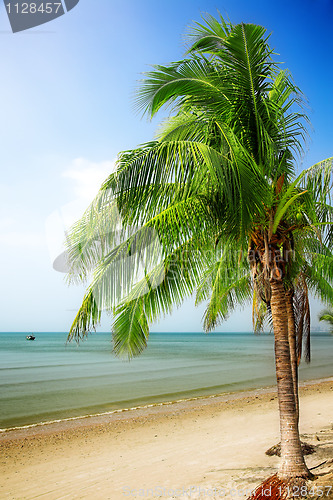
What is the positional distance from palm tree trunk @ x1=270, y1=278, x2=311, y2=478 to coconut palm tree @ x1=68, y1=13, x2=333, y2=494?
0.04ft

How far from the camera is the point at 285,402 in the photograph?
4.70m

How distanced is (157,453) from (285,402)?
4199mm

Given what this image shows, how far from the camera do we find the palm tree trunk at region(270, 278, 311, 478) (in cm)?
456

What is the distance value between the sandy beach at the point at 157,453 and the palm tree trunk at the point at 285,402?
351 millimetres

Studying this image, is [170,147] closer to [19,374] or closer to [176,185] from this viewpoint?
[176,185]

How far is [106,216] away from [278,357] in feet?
9.49

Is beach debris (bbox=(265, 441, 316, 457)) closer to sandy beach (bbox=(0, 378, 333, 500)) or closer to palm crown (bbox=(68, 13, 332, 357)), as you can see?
sandy beach (bbox=(0, 378, 333, 500))

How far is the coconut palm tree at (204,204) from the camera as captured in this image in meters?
4.26

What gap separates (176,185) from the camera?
452cm

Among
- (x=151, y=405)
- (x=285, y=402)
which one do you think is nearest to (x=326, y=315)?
(x=151, y=405)

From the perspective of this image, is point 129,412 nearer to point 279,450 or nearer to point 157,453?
point 157,453

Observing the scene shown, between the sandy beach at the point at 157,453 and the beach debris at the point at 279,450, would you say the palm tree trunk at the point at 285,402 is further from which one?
the beach debris at the point at 279,450

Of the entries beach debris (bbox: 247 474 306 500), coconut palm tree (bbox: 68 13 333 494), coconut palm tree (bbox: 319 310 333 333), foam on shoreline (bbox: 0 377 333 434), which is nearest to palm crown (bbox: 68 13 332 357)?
coconut palm tree (bbox: 68 13 333 494)

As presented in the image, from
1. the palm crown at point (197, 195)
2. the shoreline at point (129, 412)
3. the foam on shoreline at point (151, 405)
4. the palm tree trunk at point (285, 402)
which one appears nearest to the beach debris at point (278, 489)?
the palm tree trunk at point (285, 402)
